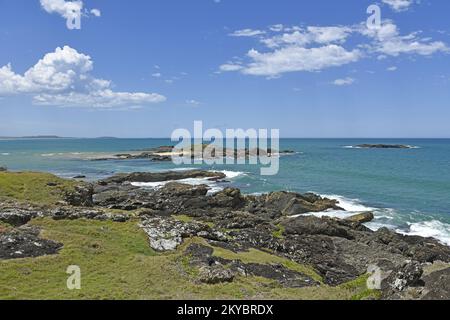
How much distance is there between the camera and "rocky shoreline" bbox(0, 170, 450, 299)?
21.9 metres

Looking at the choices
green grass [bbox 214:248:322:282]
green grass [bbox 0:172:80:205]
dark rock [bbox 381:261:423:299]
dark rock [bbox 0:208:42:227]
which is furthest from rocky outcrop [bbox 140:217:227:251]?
dark rock [bbox 381:261:423:299]

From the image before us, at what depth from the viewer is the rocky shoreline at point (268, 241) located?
21906 mm

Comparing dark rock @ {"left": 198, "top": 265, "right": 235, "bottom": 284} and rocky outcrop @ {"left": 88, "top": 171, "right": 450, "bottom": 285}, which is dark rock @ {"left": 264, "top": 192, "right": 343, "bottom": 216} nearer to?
rocky outcrop @ {"left": 88, "top": 171, "right": 450, "bottom": 285}

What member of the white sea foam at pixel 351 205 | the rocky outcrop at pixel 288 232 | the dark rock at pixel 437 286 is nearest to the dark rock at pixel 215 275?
the rocky outcrop at pixel 288 232

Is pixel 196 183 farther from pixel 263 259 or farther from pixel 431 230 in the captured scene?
pixel 263 259

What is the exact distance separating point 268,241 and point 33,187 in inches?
920

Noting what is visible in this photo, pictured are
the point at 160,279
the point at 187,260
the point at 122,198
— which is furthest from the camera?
the point at 122,198

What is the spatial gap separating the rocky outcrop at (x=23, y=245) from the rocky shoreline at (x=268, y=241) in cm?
5

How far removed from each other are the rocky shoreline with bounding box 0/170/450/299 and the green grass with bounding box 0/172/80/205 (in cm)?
133

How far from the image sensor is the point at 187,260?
24766 mm

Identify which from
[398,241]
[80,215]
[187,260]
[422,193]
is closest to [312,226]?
[398,241]

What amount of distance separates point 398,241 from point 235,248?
61.6 feet

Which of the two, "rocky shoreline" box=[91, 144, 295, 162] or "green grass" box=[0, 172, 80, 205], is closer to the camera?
"green grass" box=[0, 172, 80, 205]
